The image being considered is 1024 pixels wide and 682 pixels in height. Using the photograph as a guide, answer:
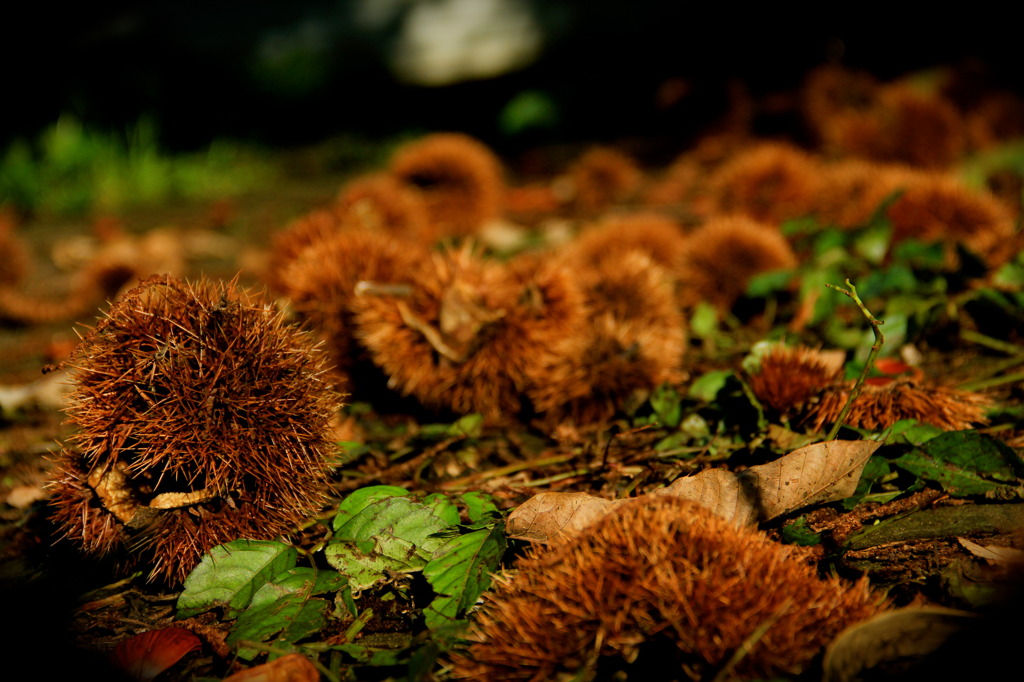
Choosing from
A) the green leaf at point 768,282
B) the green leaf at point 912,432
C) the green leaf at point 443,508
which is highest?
the green leaf at point 768,282

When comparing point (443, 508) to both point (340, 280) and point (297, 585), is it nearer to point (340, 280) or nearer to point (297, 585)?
point (297, 585)

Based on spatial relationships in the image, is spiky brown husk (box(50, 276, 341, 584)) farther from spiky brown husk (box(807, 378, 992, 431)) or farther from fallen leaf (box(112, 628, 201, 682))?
spiky brown husk (box(807, 378, 992, 431))

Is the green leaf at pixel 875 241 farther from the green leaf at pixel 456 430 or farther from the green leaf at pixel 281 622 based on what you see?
the green leaf at pixel 281 622

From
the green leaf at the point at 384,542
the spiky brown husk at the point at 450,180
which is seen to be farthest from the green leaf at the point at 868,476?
the spiky brown husk at the point at 450,180

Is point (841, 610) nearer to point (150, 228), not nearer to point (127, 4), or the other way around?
point (150, 228)

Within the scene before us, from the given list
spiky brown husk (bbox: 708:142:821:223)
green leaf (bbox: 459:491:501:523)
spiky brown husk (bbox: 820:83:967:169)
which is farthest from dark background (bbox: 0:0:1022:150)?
green leaf (bbox: 459:491:501:523)

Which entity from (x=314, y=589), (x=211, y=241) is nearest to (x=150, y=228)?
(x=211, y=241)

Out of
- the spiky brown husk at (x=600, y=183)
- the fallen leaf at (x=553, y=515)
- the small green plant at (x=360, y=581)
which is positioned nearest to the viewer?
the small green plant at (x=360, y=581)
